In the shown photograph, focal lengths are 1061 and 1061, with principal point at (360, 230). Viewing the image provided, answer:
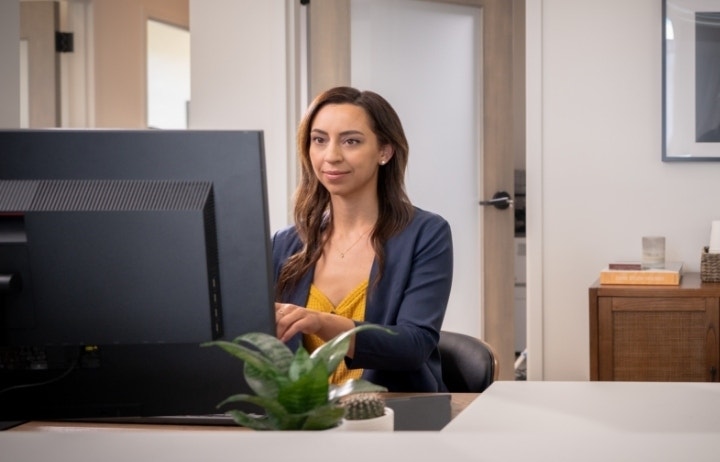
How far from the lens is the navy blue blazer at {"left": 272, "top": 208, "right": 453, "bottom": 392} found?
6.98ft

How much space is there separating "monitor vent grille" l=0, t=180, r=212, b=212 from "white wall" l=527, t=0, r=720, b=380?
289 centimetres

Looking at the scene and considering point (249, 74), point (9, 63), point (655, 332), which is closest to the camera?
point (9, 63)

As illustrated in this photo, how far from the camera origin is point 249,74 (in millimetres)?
4316

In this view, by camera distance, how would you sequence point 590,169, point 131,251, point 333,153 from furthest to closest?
point 590,169
point 333,153
point 131,251

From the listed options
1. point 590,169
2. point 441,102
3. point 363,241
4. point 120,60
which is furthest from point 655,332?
point 120,60

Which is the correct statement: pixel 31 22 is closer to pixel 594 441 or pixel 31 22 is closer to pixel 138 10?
pixel 138 10

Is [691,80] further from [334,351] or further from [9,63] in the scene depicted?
[334,351]

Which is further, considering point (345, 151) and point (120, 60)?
point (120, 60)

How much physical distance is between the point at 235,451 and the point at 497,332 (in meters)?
3.65

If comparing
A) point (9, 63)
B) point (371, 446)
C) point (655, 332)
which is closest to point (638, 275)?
point (655, 332)

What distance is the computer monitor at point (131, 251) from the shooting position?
136 centimetres

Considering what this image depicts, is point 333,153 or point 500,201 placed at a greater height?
point 333,153

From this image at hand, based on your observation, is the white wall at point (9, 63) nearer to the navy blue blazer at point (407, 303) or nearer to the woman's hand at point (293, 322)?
the navy blue blazer at point (407, 303)

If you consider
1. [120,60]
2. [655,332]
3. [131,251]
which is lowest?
[655,332]
